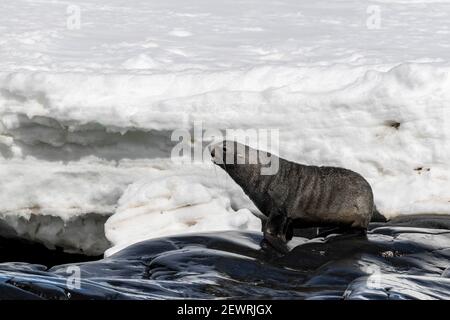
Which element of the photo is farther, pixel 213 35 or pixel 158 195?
pixel 213 35

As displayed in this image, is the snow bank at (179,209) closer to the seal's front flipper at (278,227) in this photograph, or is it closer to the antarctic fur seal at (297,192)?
the antarctic fur seal at (297,192)

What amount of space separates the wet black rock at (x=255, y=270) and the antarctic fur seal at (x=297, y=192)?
0.14m

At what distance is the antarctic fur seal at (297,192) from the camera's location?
7.83m

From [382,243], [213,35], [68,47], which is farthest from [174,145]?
[213,35]

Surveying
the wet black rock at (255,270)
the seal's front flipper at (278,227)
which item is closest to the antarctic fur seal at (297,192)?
the seal's front flipper at (278,227)

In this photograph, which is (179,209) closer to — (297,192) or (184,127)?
(184,127)

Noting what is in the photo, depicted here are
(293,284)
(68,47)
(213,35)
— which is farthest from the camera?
(213,35)

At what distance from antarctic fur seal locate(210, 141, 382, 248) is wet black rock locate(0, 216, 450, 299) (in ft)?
0.46

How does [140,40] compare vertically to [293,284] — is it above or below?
above

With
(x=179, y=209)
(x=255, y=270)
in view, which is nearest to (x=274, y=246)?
(x=255, y=270)

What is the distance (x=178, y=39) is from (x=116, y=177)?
3.68 metres

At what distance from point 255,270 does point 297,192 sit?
121 centimetres

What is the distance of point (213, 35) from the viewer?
1273 centimetres
